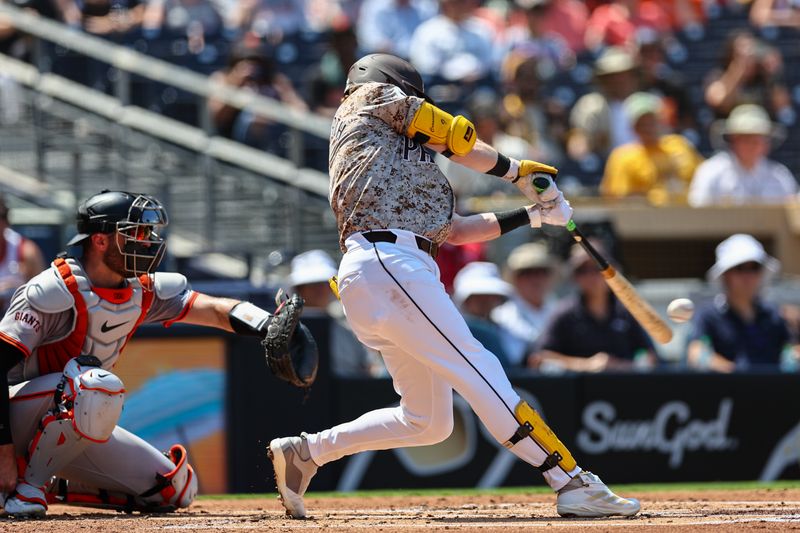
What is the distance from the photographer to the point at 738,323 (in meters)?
9.51

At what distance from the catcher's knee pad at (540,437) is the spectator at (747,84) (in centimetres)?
791

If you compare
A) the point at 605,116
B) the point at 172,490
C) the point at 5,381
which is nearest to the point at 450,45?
the point at 605,116

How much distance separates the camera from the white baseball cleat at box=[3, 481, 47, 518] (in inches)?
225

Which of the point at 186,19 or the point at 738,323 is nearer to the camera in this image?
the point at 738,323

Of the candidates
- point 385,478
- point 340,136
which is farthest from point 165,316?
point 385,478

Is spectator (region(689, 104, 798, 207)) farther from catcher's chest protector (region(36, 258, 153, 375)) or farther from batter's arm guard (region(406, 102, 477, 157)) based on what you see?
catcher's chest protector (region(36, 258, 153, 375))

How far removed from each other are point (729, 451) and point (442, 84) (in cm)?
447

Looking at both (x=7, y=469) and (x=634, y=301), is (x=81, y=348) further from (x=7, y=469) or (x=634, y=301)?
(x=634, y=301)

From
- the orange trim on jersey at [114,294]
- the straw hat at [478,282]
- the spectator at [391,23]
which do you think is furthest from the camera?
the spectator at [391,23]

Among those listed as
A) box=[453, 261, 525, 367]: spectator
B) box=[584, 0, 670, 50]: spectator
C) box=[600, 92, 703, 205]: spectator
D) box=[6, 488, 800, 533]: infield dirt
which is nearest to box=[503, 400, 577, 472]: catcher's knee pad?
box=[6, 488, 800, 533]: infield dirt

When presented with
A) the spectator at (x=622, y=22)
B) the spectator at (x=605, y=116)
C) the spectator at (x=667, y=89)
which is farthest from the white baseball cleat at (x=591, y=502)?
the spectator at (x=622, y=22)

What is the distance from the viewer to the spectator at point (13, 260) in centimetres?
851

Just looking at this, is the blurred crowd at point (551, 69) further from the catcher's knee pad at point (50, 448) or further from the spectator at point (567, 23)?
the catcher's knee pad at point (50, 448)

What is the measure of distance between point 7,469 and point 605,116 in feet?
24.2
